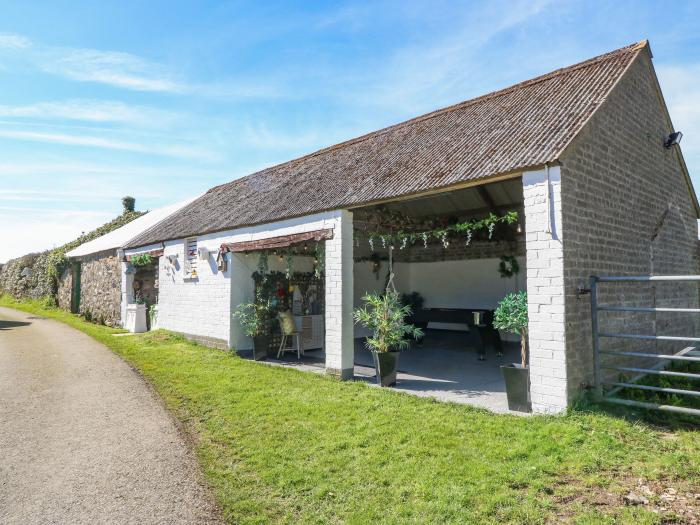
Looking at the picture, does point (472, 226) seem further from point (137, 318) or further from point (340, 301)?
point (137, 318)

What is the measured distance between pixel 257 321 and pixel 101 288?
36.9 feet

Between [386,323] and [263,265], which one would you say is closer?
[386,323]

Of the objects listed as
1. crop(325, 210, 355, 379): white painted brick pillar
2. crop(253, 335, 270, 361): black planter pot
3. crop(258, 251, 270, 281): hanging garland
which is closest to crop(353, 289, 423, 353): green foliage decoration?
crop(325, 210, 355, 379): white painted brick pillar

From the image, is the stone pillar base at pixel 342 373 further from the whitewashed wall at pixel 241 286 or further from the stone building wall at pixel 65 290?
the stone building wall at pixel 65 290

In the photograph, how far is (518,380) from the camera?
570 cm

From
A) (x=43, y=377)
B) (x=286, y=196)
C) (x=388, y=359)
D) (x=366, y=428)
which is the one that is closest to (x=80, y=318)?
(x=43, y=377)

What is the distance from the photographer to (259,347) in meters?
10.1

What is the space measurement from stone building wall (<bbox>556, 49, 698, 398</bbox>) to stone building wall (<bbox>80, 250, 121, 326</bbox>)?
1579 cm

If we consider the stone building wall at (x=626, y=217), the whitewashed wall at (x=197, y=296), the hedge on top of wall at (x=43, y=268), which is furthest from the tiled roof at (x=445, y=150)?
the hedge on top of wall at (x=43, y=268)

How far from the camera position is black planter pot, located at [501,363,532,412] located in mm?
5648

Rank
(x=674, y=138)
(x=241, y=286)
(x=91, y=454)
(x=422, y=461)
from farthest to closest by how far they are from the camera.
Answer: (x=241, y=286)
(x=674, y=138)
(x=91, y=454)
(x=422, y=461)

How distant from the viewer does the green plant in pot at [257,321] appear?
396 inches

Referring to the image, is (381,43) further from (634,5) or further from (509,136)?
(634,5)

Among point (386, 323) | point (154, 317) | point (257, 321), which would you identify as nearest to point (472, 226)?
point (386, 323)
